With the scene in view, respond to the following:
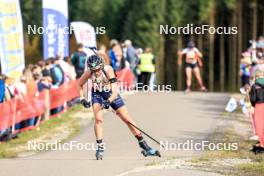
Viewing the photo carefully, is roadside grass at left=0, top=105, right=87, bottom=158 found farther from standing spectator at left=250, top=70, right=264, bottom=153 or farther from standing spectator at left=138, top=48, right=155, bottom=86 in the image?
standing spectator at left=250, top=70, right=264, bottom=153

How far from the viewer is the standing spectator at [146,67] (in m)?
28.6

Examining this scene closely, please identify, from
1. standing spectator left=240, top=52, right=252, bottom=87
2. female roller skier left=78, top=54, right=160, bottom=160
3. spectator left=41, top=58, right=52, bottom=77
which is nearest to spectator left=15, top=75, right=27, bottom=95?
spectator left=41, top=58, right=52, bottom=77

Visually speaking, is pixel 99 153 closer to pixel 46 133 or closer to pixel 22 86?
pixel 46 133

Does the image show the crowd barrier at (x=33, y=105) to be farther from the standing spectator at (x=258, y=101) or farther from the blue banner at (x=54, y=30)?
the standing spectator at (x=258, y=101)

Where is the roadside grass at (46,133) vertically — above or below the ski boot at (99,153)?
below

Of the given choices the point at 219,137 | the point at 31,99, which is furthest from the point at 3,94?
the point at 219,137

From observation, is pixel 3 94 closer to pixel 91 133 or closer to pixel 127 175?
pixel 91 133

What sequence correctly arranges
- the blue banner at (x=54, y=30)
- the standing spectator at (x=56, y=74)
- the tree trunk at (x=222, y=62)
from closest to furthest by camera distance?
the standing spectator at (x=56, y=74) → the blue banner at (x=54, y=30) → the tree trunk at (x=222, y=62)

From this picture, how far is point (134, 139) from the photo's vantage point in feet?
59.2

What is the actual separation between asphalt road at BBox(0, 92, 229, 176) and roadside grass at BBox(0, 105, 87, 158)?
54 centimetres

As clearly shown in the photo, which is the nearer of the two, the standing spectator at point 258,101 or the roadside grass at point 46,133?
the standing spectator at point 258,101

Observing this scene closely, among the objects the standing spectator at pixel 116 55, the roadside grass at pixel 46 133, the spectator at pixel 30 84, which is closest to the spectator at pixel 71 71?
the roadside grass at pixel 46 133

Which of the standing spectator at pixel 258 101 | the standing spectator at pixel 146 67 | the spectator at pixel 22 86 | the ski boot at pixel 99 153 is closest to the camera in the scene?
the ski boot at pixel 99 153

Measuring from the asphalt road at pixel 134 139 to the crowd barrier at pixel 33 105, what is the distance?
153 cm
